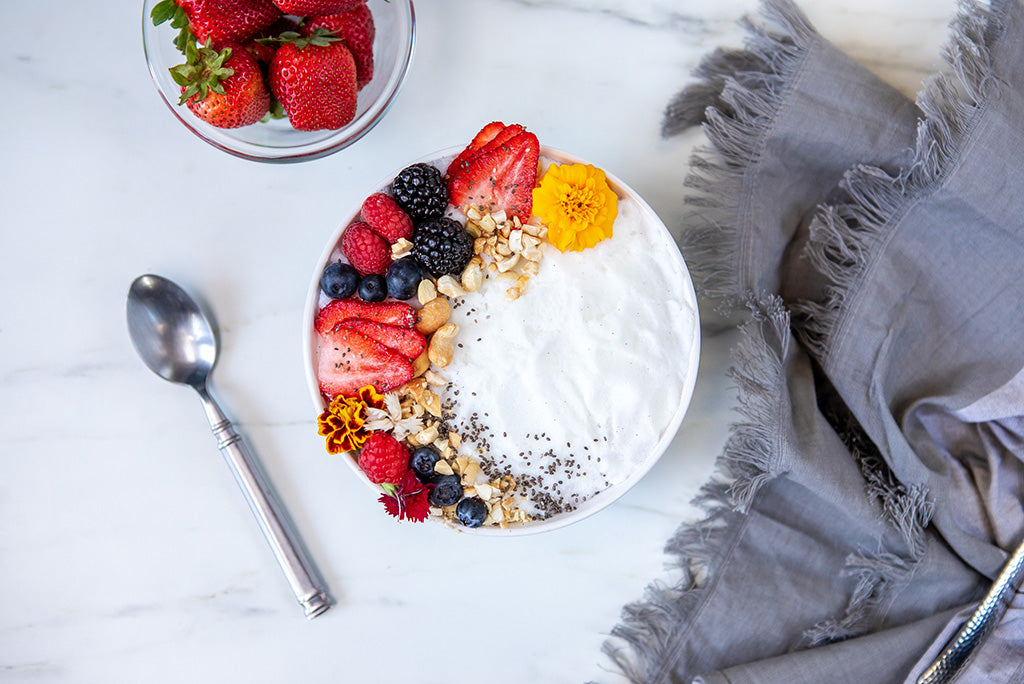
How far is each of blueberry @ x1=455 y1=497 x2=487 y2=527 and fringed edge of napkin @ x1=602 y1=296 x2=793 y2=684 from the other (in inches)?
13.6

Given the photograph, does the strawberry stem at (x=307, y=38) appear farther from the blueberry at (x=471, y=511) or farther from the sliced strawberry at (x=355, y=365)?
the blueberry at (x=471, y=511)

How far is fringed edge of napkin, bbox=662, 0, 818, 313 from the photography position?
104 centimetres

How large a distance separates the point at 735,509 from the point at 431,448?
0.47 metres

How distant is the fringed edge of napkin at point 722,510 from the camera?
1010 mm

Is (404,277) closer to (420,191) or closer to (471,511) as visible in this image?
(420,191)

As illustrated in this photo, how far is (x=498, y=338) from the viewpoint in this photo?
3.06ft

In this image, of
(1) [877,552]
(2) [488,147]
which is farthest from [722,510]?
(2) [488,147]

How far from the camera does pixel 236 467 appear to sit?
107 centimetres

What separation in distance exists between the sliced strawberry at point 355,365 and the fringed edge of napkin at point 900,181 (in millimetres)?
606

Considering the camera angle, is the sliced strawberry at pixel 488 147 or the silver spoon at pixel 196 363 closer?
the sliced strawberry at pixel 488 147

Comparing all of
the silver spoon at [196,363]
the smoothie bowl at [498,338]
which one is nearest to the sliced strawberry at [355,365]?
the smoothie bowl at [498,338]

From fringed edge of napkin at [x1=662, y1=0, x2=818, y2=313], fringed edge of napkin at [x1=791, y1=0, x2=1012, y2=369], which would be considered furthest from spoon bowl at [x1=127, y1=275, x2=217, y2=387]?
fringed edge of napkin at [x1=791, y1=0, x2=1012, y2=369]

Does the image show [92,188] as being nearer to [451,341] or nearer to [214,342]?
[214,342]

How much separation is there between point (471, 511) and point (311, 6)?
655 mm
